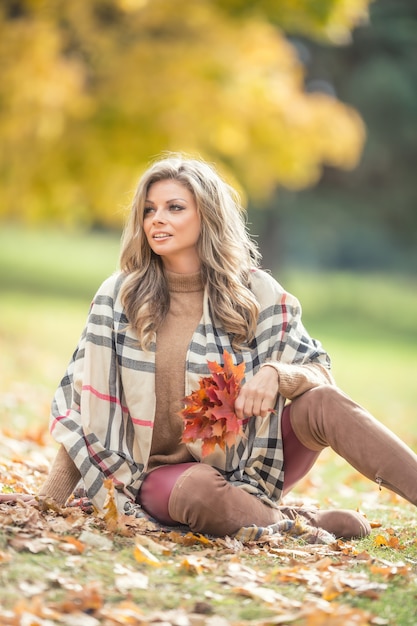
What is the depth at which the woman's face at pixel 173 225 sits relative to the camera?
3914 millimetres

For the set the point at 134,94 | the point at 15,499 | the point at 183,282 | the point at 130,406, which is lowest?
the point at 15,499

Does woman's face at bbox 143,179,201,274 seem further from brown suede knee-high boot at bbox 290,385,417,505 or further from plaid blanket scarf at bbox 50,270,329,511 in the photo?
brown suede knee-high boot at bbox 290,385,417,505

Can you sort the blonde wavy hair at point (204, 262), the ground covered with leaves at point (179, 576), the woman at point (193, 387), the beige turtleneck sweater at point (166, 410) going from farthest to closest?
1. the blonde wavy hair at point (204, 262)
2. the beige turtleneck sweater at point (166, 410)
3. the woman at point (193, 387)
4. the ground covered with leaves at point (179, 576)

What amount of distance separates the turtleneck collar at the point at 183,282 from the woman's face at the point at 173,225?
0.03 m

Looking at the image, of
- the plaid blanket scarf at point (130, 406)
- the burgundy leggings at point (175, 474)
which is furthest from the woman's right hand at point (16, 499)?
the burgundy leggings at point (175, 474)

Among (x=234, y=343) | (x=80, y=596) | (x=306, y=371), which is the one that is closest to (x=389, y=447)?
(x=306, y=371)

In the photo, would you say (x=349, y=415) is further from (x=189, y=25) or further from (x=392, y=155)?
(x=392, y=155)

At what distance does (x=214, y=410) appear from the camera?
347cm

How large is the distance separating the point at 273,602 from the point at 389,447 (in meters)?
0.83

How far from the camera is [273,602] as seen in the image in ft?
9.43

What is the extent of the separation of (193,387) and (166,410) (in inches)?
5.9

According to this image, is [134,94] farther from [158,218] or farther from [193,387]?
[193,387]

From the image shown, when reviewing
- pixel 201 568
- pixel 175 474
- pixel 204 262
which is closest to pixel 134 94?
pixel 204 262

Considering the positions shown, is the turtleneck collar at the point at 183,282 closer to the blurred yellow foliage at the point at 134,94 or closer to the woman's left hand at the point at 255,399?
the woman's left hand at the point at 255,399
